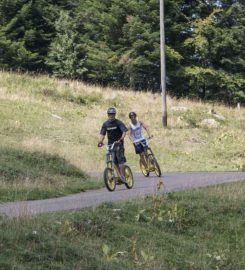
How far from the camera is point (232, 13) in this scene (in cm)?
5116

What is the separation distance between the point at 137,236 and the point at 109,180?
573cm

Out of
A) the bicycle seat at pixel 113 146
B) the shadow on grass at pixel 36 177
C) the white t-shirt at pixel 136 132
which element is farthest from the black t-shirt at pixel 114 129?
the white t-shirt at pixel 136 132

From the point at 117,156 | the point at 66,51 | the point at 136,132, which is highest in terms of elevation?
the point at 66,51

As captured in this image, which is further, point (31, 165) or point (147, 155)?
point (147, 155)

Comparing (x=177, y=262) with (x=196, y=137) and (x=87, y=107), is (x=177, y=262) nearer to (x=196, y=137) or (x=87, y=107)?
(x=196, y=137)

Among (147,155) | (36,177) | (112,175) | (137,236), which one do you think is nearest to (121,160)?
(112,175)

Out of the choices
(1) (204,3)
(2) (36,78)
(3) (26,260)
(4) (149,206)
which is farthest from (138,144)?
(1) (204,3)

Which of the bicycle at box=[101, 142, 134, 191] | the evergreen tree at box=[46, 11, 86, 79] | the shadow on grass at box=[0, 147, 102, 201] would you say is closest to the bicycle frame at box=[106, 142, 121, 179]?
the bicycle at box=[101, 142, 134, 191]

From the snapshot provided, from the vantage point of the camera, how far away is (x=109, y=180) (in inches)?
579

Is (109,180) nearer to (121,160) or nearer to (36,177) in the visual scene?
(121,160)

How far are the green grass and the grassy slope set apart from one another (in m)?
3.76

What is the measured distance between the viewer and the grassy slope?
16469 millimetres

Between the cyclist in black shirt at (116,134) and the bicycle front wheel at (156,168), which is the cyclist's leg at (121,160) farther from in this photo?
the bicycle front wheel at (156,168)

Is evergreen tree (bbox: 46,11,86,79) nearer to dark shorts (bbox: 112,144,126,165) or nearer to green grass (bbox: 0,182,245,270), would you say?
dark shorts (bbox: 112,144,126,165)
